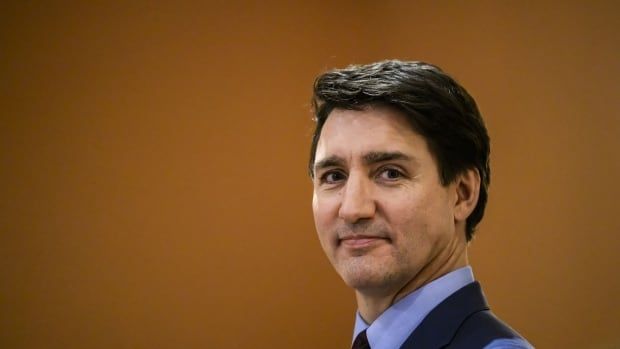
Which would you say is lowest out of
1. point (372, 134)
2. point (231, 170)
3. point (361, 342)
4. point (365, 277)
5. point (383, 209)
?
point (361, 342)

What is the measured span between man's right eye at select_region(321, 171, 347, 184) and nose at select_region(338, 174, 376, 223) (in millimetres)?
54

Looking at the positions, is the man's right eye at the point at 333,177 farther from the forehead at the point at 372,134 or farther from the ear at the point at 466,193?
the ear at the point at 466,193

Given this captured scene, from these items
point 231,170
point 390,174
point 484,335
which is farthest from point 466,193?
point 231,170

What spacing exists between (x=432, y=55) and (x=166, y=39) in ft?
3.83

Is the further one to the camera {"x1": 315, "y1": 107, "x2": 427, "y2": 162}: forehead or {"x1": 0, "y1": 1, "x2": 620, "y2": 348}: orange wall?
{"x1": 0, "y1": 1, "x2": 620, "y2": 348}: orange wall

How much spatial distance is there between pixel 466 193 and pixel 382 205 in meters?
0.22

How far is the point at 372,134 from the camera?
0.88 meters

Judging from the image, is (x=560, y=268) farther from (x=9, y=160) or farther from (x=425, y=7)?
(x=9, y=160)

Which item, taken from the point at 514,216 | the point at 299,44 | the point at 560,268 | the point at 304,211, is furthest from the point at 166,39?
the point at 560,268

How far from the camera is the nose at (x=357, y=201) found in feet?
2.77

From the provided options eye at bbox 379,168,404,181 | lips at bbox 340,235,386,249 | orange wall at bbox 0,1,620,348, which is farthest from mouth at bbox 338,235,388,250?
orange wall at bbox 0,1,620,348

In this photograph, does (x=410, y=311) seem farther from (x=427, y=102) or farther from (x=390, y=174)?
(x=427, y=102)

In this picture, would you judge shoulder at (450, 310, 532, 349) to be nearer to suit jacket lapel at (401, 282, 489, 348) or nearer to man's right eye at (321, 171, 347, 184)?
suit jacket lapel at (401, 282, 489, 348)

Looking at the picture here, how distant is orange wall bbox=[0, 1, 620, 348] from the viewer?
5.37ft
